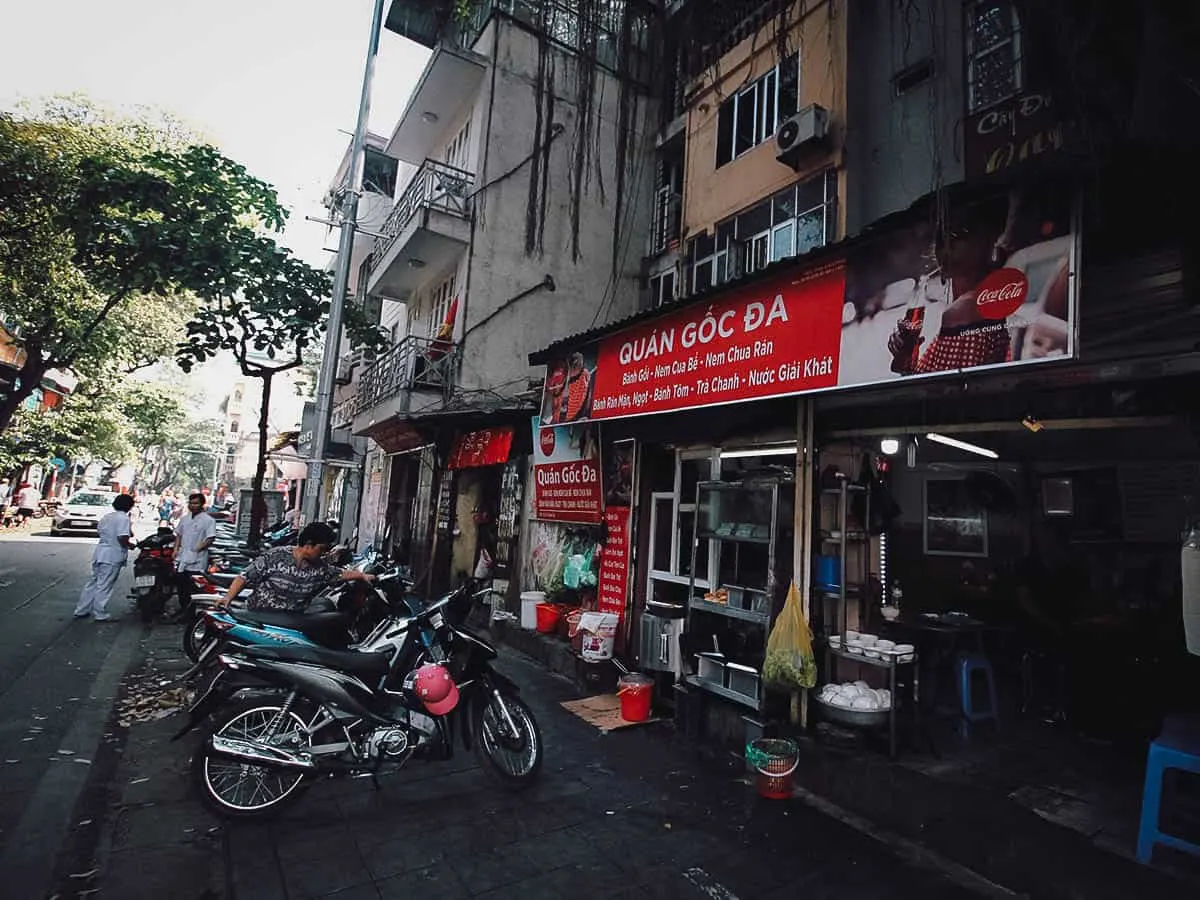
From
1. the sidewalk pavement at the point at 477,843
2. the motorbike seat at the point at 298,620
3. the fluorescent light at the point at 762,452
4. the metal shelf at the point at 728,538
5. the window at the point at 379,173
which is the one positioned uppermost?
the window at the point at 379,173

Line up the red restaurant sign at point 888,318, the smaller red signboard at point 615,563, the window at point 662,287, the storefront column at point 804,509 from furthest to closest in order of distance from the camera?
the window at point 662,287 < the smaller red signboard at point 615,563 < the storefront column at point 804,509 < the red restaurant sign at point 888,318

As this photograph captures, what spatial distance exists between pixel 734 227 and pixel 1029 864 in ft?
31.7

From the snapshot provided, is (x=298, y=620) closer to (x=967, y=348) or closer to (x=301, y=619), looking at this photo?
(x=301, y=619)

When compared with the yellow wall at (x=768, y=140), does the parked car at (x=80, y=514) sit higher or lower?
lower

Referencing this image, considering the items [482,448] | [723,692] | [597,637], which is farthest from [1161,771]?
[482,448]

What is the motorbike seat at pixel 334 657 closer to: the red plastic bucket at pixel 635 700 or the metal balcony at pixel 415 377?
the red plastic bucket at pixel 635 700

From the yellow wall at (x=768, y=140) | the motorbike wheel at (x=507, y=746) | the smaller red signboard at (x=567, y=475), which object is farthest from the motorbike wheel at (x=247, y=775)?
the yellow wall at (x=768, y=140)

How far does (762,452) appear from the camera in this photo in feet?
19.3

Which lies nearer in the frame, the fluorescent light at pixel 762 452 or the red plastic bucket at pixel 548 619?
the fluorescent light at pixel 762 452

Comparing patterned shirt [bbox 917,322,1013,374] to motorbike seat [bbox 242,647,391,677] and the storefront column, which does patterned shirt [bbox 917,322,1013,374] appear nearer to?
the storefront column

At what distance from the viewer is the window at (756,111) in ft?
33.2

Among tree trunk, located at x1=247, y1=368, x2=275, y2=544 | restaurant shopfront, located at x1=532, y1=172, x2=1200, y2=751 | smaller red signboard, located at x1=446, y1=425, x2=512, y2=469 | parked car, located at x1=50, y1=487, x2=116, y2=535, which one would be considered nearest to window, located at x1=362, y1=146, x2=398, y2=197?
tree trunk, located at x1=247, y1=368, x2=275, y2=544

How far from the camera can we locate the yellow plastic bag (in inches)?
183

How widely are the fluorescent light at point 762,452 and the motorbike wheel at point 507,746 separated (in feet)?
10.3
